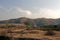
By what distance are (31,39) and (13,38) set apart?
2.19 meters

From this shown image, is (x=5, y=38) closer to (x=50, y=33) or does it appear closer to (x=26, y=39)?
(x=26, y=39)

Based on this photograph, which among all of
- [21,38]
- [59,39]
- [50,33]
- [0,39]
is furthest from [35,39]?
[50,33]

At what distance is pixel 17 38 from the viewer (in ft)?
55.7

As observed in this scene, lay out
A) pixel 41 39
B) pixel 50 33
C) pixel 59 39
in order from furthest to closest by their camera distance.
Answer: pixel 50 33 < pixel 59 39 < pixel 41 39

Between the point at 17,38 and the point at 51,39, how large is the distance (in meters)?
3.66

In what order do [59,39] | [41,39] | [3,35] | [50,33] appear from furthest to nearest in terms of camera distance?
[50,33] → [3,35] → [59,39] → [41,39]

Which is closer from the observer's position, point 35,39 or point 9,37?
point 35,39

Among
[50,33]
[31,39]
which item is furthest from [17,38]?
[50,33]

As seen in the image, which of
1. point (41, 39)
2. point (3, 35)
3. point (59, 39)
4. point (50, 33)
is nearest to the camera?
point (41, 39)

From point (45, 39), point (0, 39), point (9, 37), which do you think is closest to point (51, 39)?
point (45, 39)

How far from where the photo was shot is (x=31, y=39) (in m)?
16.3

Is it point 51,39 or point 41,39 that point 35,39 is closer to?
point 41,39

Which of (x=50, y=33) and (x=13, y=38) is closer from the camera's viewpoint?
(x=13, y=38)

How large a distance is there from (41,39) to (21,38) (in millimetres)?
2263
